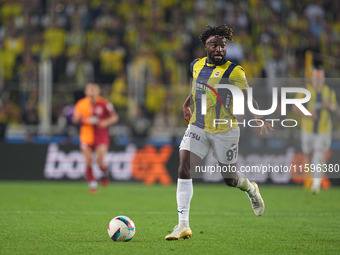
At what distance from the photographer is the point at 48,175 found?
18578 mm

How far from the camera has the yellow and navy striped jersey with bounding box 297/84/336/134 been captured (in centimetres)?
1616

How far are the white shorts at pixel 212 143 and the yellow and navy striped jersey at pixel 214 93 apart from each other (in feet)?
0.22

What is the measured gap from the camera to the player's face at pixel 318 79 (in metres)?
15.8

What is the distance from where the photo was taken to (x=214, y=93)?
27.0 feet

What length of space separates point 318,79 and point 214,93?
822 cm

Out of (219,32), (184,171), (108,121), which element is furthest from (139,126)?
(184,171)

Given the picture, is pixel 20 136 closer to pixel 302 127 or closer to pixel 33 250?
pixel 302 127

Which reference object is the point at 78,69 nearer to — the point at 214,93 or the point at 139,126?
the point at 139,126

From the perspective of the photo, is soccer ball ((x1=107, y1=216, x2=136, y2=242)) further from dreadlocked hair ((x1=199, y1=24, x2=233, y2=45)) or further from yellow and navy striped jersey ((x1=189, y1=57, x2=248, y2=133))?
dreadlocked hair ((x1=199, y1=24, x2=233, y2=45))

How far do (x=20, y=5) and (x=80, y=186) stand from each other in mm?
6910

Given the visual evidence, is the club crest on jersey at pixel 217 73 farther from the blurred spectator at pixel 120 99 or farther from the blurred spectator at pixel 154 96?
the blurred spectator at pixel 120 99

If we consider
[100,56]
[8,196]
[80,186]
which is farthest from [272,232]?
[100,56]

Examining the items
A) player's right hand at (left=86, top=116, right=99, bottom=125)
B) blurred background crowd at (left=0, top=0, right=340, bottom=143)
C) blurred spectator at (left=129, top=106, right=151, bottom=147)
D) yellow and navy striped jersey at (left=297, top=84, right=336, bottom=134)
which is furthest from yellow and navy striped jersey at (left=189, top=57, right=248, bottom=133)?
blurred spectator at (left=129, top=106, right=151, bottom=147)

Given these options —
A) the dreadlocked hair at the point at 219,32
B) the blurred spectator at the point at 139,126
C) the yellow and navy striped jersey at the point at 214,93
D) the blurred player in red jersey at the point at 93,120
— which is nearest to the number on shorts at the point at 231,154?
the yellow and navy striped jersey at the point at 214,93
